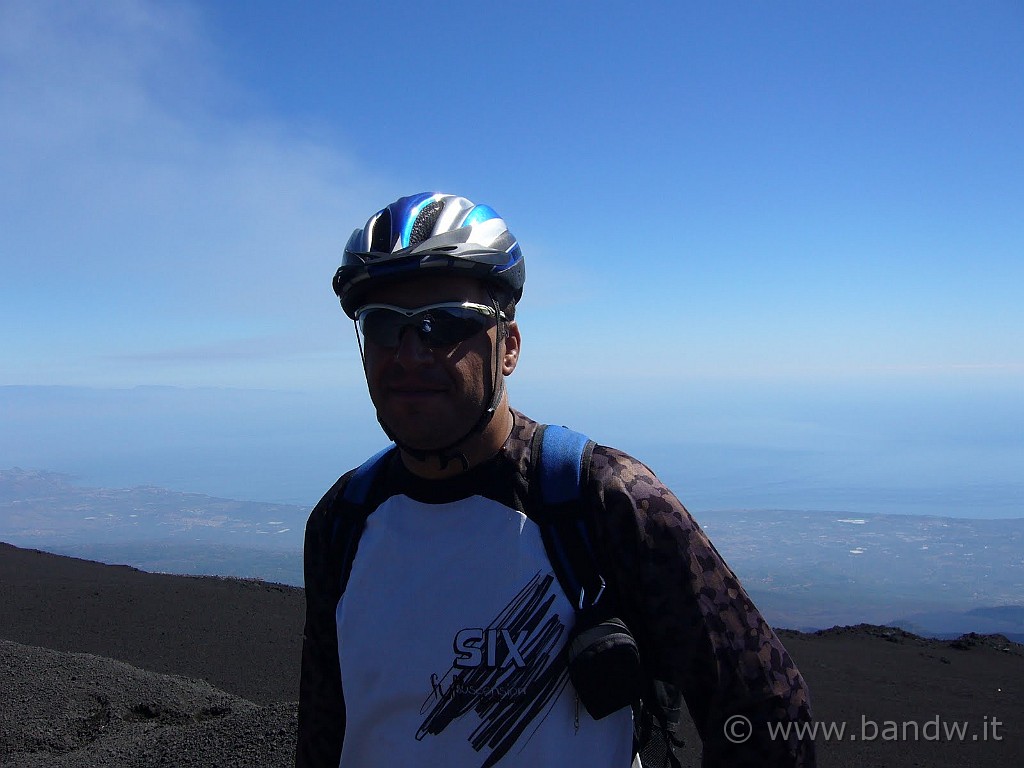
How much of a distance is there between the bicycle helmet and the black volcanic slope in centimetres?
519

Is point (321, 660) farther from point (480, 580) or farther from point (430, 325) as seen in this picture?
point (430, 325)

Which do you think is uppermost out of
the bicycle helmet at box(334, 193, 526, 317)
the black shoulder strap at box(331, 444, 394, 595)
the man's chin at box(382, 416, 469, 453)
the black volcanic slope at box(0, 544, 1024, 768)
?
the bicycle helmet at box(334, 193, 526, 317)

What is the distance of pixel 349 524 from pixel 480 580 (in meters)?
0.50

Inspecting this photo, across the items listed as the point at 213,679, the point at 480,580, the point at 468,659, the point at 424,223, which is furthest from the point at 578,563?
the point at 213,679

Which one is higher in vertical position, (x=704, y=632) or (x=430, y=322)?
(x=430, y=322)

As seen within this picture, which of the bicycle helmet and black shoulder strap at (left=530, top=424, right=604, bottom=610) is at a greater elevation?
the bicycle helmet

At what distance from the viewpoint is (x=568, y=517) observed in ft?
5.78

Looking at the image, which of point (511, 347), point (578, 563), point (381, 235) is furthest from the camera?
point (511, 347)

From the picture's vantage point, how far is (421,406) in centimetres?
186

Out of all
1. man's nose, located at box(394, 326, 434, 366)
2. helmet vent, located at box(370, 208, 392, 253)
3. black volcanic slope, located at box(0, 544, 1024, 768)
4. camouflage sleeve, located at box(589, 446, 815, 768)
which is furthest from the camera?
black volcanic slope, located at box(0, 544, 1024, 768)

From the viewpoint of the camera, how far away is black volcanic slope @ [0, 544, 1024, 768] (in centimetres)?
609

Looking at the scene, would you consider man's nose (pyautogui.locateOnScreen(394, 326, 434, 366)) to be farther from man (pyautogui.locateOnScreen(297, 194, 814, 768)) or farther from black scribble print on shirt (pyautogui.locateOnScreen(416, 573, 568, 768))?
black scribble print on shirt (pyautogui.locateOnScreen(416, 573, 568, 768))

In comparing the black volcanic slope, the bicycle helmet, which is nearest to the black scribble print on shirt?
the bicycle helmet

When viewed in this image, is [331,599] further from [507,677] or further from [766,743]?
[766,743]
